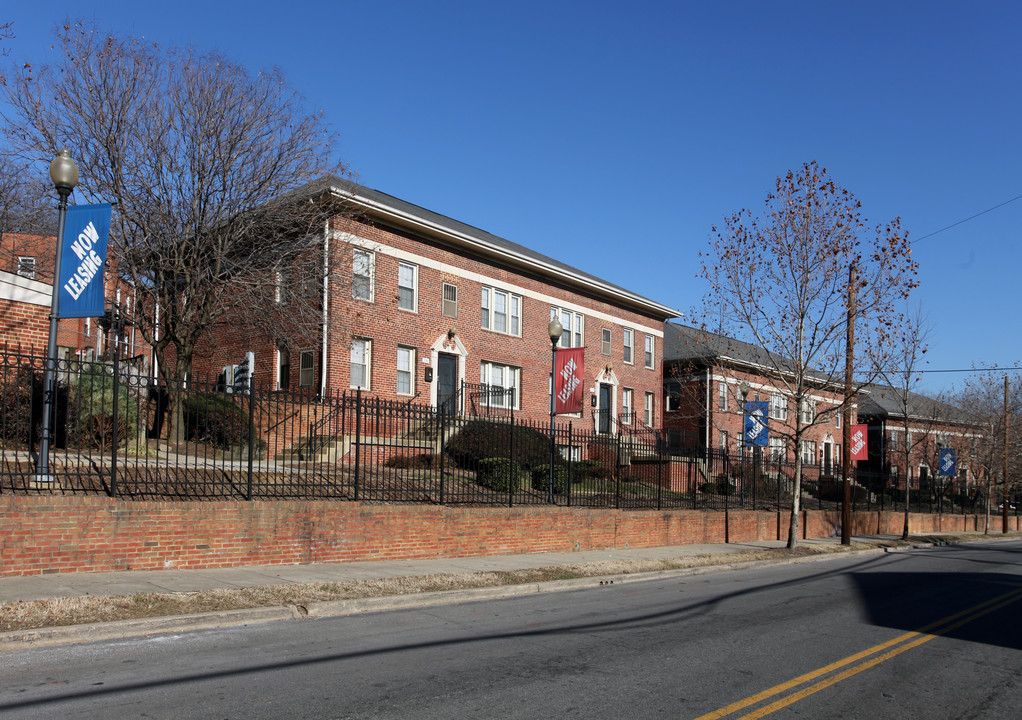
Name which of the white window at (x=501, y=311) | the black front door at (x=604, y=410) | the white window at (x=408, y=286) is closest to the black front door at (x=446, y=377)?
the white window at (x=501, y=311)

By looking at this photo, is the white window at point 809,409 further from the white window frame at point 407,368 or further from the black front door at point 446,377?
the white window frame at point 407,368

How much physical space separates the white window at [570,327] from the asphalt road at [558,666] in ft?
78.0

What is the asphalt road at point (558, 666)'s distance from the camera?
615 cm

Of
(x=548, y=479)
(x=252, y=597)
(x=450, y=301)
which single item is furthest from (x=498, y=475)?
(x=450, y=301)

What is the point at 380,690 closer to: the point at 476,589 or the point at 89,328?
the point at 476,589

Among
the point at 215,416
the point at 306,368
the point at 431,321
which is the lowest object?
the point at 215,416

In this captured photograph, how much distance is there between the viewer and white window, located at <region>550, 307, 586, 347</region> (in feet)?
116

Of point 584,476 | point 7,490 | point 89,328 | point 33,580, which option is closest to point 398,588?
point 33,580

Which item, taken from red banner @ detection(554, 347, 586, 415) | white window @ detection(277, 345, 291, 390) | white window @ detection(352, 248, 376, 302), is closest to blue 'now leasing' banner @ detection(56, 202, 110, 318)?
red banner @ detection(554, 347, 586, 415)

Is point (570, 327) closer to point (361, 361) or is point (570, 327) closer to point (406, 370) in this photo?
point (406, 370)

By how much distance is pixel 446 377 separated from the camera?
2988 centimetres

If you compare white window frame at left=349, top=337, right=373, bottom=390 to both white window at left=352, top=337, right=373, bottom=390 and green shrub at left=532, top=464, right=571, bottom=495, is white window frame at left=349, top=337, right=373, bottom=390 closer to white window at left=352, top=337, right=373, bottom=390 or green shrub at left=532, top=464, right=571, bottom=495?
white window at left=352, top=337, right=373, bottom=390

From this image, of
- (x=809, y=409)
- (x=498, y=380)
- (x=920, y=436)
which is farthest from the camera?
(x=920, y=436)

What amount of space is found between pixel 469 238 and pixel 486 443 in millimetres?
12360
